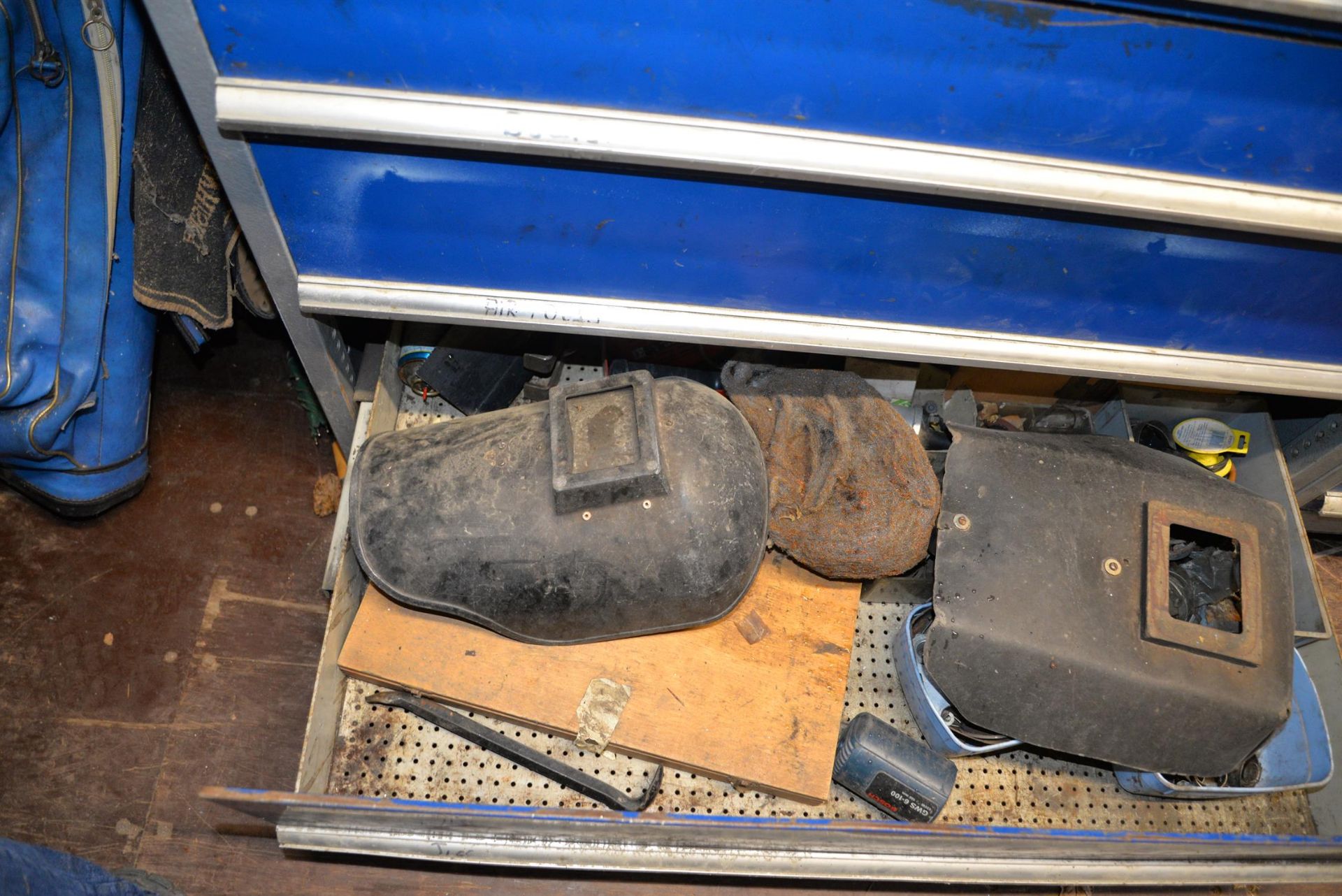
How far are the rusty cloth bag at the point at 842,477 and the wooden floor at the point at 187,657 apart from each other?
2.07ft

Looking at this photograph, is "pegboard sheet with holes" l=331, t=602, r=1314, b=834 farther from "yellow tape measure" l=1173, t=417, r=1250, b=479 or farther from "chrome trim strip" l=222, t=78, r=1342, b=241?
"chrome trim strip" l=222, t=78, r=1342, b=241

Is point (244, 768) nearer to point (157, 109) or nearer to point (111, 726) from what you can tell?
point (111, 726)

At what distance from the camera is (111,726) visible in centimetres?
146

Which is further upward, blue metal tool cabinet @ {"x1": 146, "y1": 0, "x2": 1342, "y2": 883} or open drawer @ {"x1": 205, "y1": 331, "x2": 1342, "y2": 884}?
blue metal tool cabinet @ {"x1": 146, "y1": 0, "x2": 1342, "y2": 883}

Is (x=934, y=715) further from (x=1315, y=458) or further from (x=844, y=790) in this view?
(x=1315, y=458)

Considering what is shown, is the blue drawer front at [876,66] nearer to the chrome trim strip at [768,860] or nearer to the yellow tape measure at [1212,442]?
the yellow tape measure at [1212,442]

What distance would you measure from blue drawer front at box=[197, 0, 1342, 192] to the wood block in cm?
78

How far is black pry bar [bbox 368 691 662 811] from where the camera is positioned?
4.05 feet

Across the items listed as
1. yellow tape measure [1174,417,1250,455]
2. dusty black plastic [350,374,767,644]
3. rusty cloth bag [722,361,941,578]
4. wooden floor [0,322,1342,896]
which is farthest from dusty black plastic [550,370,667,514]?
yellow tape measure [1174,417,1250,455]

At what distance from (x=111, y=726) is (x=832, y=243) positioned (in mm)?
1497

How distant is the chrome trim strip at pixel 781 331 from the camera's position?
118cm

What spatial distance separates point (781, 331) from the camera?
3.99ft

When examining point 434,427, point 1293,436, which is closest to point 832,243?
point 434,427

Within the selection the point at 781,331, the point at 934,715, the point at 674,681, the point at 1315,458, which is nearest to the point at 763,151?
the point at 781,331
